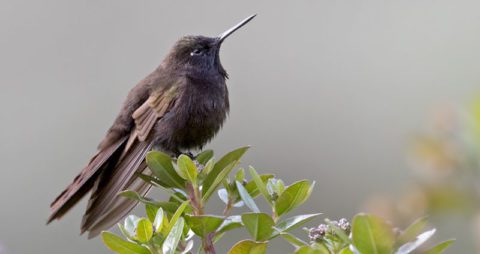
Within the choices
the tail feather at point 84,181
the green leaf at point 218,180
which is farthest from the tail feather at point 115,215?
the green leaf at point 218,180

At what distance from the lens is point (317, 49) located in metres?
9.42

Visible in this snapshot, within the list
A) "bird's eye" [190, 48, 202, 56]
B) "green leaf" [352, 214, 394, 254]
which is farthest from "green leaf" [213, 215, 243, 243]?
"bird's eye" [190, 48, 202, 56]

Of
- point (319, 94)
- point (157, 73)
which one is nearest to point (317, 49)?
point (319, 94)

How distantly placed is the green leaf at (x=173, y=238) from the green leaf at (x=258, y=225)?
0.13 m

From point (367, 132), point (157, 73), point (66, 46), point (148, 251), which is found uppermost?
point (66, 46)

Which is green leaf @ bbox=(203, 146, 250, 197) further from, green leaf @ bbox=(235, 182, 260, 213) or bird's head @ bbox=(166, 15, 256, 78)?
bird's head @ bbox=(166, 15, 256, 78)

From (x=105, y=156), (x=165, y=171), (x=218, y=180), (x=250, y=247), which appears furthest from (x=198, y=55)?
(x=250, y=247)

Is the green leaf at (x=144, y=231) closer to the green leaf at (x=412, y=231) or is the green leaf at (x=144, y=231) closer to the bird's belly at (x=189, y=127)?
the green leaf at (x=412, y=231)

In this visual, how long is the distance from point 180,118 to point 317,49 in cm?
558

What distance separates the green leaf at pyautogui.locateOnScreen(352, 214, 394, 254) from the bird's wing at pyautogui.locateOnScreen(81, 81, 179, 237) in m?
2.26

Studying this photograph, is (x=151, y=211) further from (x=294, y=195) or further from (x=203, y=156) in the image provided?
(x=203, y=156)

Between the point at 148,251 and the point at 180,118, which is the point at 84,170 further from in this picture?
the point at 148,251

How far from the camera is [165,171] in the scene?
87.5 inches

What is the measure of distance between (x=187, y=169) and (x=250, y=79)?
7271mm
